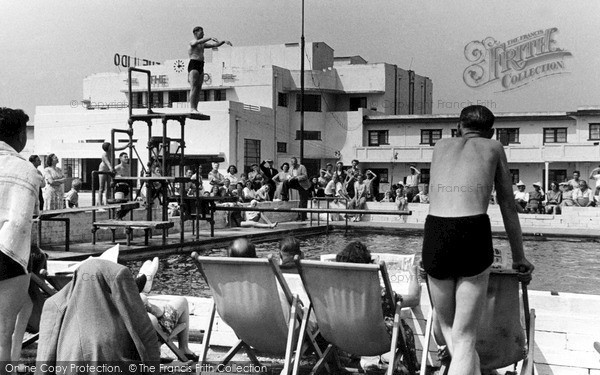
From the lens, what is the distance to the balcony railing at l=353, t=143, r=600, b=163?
45.1 metres

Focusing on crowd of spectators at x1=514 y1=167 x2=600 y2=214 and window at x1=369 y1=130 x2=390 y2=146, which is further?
window at x1=369 y1=130 x2=390 y2=146

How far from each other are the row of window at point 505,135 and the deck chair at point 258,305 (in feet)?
136

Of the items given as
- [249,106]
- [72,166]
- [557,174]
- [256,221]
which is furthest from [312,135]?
[256,221]

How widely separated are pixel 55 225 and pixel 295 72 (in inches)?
1699

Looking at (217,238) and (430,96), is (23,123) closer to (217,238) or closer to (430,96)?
(217,238)

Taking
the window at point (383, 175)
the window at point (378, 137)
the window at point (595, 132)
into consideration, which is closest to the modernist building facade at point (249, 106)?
the window at point (378, 137)

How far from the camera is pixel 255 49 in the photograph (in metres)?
63.0

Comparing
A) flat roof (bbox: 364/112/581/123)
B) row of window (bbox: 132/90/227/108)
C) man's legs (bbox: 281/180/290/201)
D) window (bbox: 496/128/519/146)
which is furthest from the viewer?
row of window (bbox: 132/90/227/108)

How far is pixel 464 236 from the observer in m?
3.92

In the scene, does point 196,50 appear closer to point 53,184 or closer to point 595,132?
point 53,184

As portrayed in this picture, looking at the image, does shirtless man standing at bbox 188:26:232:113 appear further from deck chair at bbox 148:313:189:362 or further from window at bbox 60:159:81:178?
window at bbox 60:159:81:178

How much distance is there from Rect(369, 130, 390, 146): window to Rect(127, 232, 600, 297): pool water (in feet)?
106

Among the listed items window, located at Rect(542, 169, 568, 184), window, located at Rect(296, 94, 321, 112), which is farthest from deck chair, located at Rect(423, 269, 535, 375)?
window, located at Rect(296, 94, 321, 112)

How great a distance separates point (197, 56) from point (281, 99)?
1612 inches
